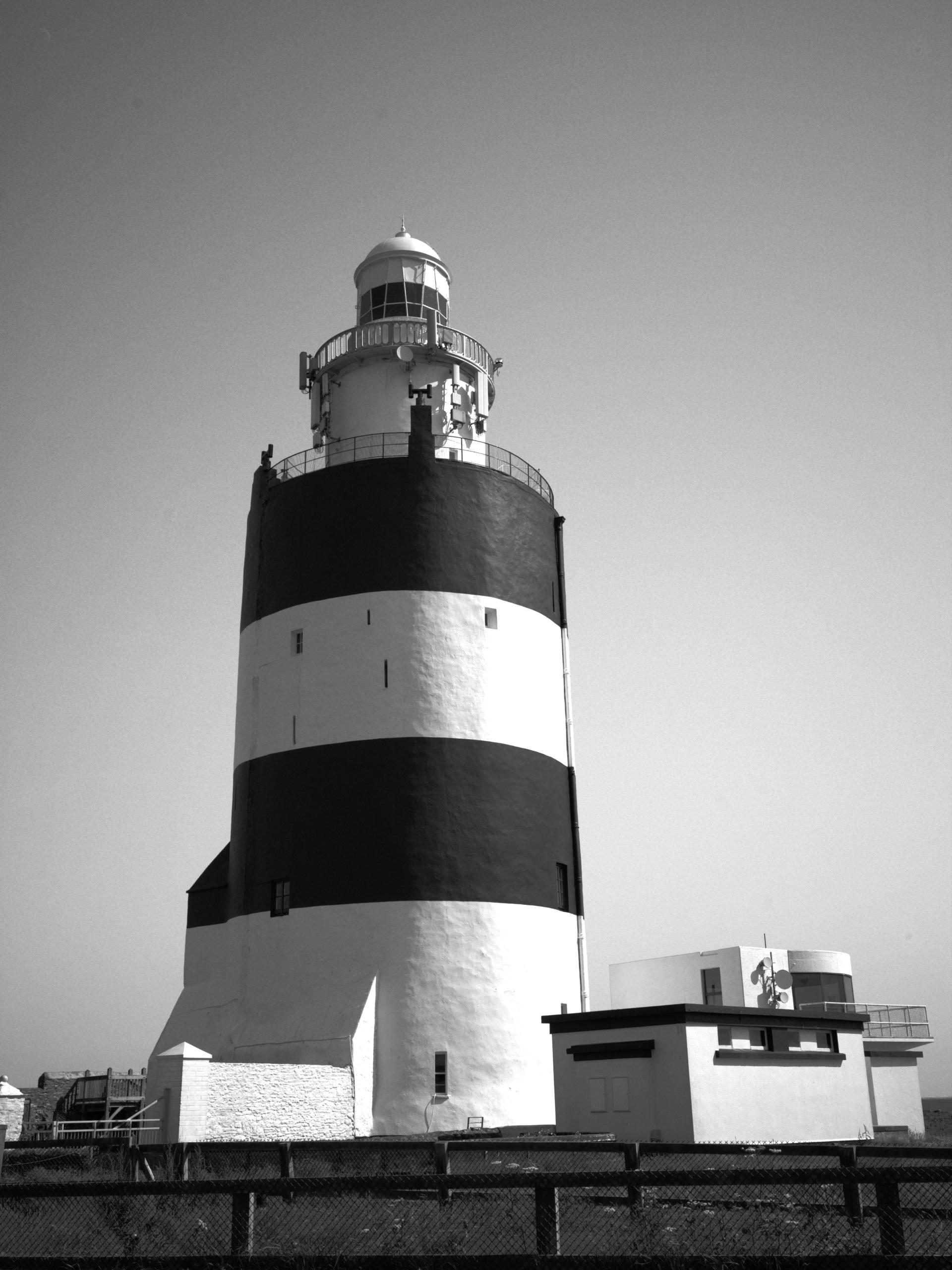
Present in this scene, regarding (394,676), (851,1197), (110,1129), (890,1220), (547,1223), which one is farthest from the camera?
(394,676)

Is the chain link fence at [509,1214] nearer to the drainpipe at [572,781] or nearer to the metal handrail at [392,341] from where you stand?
the drainpipe at [572,781]

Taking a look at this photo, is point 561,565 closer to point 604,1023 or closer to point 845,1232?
point 604,1023

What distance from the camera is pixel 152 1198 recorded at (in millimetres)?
13406

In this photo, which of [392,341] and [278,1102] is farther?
[392,341]

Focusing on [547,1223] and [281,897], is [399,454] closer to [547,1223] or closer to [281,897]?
[281,897]

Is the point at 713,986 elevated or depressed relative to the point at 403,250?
depressed

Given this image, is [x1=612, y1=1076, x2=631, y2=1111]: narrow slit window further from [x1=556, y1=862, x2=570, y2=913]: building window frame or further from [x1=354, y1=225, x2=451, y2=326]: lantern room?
[x1=354, y1=225, x2=451, y2=326]: lantern room

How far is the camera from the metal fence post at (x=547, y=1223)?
903 centimetres

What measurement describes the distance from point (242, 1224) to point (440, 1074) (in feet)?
55.4

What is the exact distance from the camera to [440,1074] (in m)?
26.2

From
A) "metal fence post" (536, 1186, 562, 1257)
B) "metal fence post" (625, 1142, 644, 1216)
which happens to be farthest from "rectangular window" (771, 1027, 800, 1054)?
"metal fence post" (536, 1186, 562, 1257)

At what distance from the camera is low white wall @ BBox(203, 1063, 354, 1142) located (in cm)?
2281

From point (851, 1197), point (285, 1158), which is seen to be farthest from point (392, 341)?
point (851, 1197)

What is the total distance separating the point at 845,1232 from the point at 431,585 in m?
19.7
